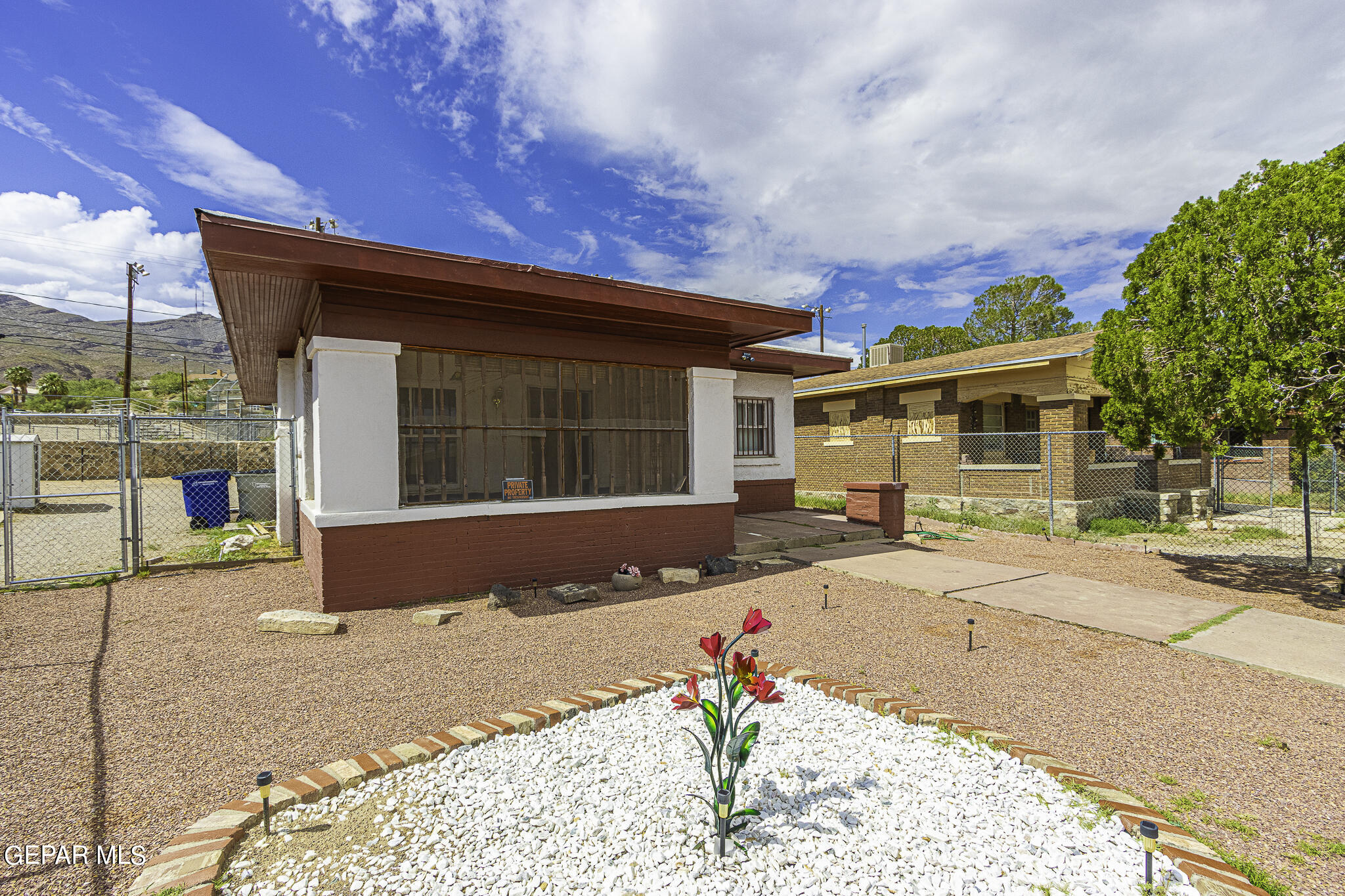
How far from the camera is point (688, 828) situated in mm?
2498

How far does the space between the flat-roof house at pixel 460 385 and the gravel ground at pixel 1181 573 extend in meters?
4.53

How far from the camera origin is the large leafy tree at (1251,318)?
19.4 feet

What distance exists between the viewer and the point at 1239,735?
3.46 meters

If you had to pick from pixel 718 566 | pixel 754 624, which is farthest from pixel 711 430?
pixel 754 624

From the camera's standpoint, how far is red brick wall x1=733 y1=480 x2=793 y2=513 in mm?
12844

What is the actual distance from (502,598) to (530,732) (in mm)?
2973

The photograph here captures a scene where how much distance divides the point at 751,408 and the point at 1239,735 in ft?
33.2

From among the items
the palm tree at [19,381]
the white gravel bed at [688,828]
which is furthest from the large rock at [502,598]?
the palm tree at [19,381]

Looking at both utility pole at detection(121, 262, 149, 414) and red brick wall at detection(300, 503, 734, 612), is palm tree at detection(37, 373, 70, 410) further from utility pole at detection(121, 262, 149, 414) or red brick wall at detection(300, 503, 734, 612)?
red brick wall at detection(300, 503, 734, 612)

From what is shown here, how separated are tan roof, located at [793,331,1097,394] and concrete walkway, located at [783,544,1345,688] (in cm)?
597

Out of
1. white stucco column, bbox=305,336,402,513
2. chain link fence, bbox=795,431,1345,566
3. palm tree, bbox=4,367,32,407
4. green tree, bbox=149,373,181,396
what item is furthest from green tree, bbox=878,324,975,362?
green tree, bbox=149,373,181,396

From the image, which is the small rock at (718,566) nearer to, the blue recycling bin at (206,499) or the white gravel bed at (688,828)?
the white gravel bed at (688,828)

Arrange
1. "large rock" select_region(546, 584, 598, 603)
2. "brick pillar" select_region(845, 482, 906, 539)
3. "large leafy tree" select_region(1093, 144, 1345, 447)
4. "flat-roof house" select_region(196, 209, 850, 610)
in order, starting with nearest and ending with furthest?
"flat-roof house" select_region(196, 209, 850, 610) < "large leafy tree" select_region(1093, 144, 1345, 447) < "large rock" select_region(546, 584, 598, 603) < "brick pillar" select_region(845, 482, 906, 539)

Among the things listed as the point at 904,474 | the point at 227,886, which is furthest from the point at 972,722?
the point at 904,474
